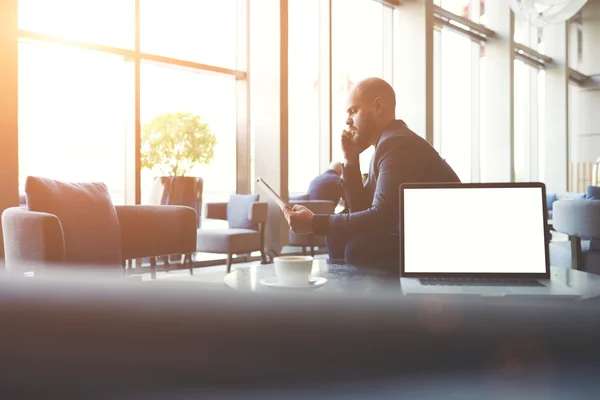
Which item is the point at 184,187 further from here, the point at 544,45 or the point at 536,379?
the point at 544,45

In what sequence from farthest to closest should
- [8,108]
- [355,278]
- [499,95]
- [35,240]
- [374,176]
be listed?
1. [499,95]
2. [8,108]
3. [35,240]
4. [374,176]
5. [355,278]

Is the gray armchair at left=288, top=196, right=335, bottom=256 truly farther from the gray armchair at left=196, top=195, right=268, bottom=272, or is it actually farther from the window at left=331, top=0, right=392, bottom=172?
the window at left=331, top=0, right=392, bottom=172

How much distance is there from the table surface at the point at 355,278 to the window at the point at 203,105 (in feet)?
13.7

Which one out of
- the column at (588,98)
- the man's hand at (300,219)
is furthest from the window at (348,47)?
the column at (588,98)

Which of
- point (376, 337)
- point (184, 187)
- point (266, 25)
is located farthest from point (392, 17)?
point (376, 337)

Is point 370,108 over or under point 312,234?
over

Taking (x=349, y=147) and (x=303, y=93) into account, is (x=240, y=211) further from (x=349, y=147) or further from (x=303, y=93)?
(x=349, y=147)

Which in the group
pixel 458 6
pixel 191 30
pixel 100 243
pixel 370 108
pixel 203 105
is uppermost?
pixel 458 6

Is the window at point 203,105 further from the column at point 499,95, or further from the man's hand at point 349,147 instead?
the column at point 499,95

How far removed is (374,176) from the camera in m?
2.05

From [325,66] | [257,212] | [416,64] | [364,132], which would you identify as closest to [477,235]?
[364,132]

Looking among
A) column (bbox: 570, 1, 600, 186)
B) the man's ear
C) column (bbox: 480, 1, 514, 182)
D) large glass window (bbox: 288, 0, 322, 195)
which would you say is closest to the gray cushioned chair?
the man's ear

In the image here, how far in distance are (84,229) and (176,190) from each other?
2.50 meters

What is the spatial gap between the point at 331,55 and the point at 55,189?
4875 mm
